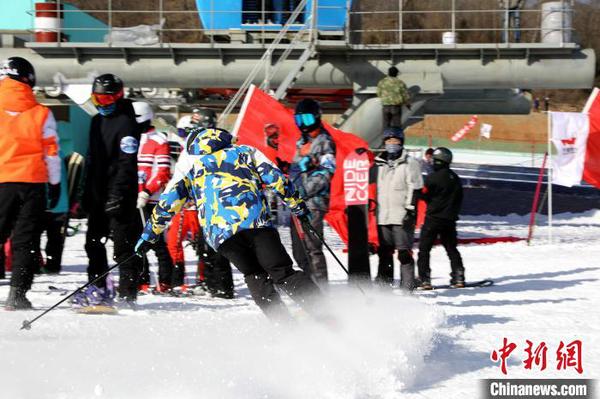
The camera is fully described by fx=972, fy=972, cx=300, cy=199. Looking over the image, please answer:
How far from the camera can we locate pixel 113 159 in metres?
7.97

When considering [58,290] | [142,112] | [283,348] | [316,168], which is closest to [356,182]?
[316,168]

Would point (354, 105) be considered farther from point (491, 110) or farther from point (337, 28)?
point (491, 110)

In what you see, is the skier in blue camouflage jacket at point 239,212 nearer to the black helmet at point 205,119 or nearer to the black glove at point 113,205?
the black glove at point 113,205

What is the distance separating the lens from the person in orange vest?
7426mm

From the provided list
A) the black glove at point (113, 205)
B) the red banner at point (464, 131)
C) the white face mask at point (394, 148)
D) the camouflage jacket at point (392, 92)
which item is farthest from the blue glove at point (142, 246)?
the red banner at point (464, 131)

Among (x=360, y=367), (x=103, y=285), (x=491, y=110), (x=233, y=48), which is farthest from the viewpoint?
(x=491, y=110)

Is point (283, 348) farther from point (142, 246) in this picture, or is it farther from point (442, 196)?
point (442, 196)

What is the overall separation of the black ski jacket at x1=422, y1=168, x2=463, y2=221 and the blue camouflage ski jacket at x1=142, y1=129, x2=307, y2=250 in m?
4.67

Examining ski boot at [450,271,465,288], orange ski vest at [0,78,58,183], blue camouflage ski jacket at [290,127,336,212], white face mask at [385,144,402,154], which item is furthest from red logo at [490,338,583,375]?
orange ski vest at [0,78,58,183]

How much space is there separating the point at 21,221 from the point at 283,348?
9.19 feet

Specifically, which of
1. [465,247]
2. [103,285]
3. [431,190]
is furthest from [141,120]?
[465,247]

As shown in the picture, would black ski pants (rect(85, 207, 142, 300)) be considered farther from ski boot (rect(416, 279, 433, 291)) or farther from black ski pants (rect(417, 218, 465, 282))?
black ski pants (rect(417, 218, 465, 282))

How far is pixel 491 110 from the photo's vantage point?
21922 millimetres

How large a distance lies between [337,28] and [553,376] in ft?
46.1
